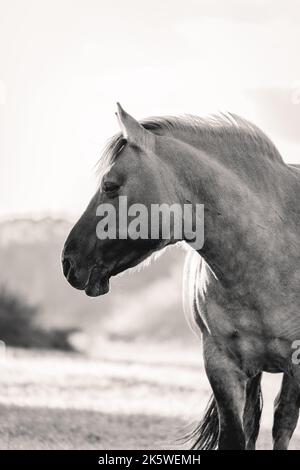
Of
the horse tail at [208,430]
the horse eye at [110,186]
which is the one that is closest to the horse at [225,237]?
the horse eye at [110,186]

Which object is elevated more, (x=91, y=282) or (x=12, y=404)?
(x=91, y=282)

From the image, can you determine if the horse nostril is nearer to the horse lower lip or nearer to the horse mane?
the horse lower lip

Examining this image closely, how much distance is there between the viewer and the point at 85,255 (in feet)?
7.29

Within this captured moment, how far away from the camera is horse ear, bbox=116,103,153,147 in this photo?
2133 mm

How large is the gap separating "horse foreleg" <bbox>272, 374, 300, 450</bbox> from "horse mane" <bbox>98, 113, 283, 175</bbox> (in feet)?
2.74

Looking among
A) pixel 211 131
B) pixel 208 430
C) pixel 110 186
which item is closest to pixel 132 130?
pixel 110 186

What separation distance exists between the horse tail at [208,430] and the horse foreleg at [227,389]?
1.40 ft

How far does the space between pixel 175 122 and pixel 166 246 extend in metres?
0.42

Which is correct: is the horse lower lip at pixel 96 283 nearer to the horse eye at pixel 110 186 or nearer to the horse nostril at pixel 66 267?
the horse nostril at pixel 66 267

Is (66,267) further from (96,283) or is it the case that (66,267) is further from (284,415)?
(284,415)

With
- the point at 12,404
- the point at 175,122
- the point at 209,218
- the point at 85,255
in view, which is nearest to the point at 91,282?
the point at 85,255

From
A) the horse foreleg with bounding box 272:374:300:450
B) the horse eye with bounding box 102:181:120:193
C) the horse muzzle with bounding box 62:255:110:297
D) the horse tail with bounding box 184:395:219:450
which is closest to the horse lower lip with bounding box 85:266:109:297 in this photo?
the horse muzzle with bounding box 62:255:110:297
